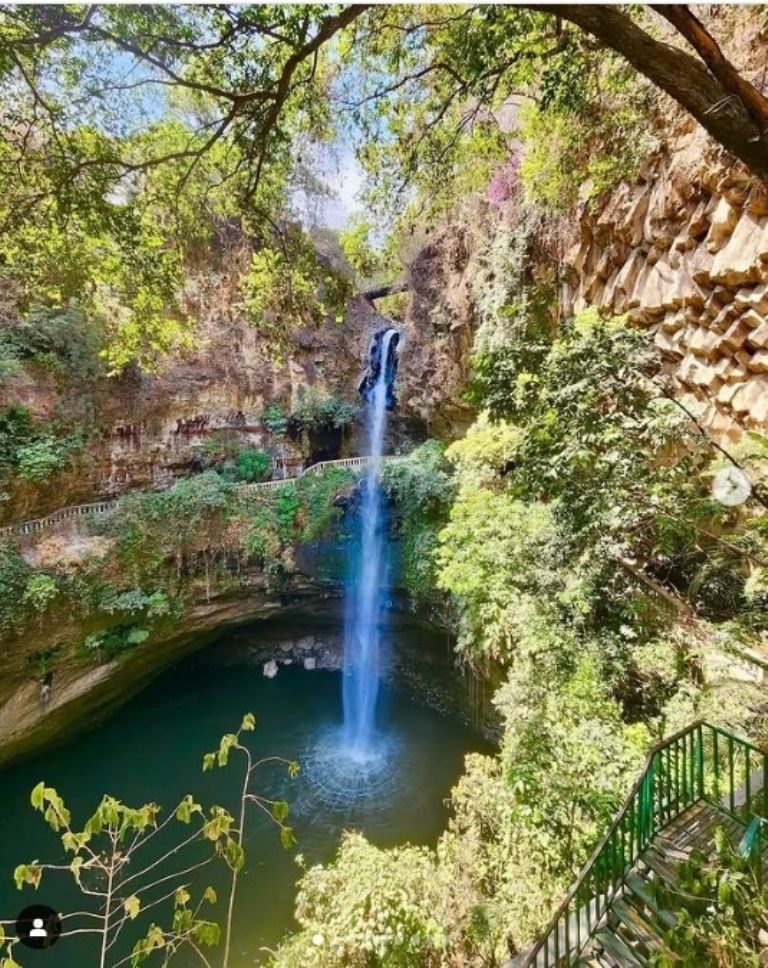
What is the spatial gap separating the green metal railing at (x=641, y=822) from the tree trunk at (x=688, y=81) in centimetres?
335

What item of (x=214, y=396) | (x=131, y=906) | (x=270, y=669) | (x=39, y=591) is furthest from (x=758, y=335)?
(x=270, y=669)

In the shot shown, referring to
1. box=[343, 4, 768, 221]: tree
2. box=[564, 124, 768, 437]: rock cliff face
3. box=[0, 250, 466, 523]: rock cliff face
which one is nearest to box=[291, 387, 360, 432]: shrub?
box=[0, 250, 466, 523]: rock cliff face

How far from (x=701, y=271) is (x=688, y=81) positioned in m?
3.20

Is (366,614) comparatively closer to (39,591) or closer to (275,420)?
(275,420)

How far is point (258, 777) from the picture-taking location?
31.6ft

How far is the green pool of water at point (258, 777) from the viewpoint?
289 inches

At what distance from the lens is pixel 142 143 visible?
3.84m

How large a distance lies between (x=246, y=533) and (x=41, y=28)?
973cm

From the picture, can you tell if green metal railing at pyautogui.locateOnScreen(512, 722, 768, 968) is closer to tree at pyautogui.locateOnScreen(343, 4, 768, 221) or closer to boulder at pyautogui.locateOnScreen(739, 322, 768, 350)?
boulder at pyautogui.locateOnScreen(739, 322, 768, 350)

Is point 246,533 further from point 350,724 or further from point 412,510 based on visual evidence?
point 350,724

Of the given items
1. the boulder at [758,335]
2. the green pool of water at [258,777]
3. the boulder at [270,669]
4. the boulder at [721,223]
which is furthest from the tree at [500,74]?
the boulder at [270,669]

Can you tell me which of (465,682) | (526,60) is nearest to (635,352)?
(526,60)

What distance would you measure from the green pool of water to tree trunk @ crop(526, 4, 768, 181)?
936 centimetres

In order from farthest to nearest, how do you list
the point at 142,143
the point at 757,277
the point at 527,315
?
the point at 527,315, the point at 757,277, the point at 142,143
